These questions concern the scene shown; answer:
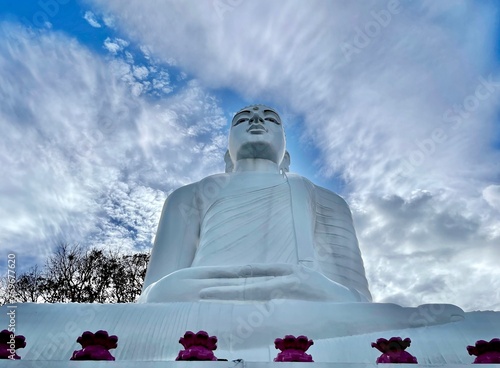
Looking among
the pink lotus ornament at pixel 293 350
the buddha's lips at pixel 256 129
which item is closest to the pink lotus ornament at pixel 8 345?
the pink lotus ornament at pixel 293 350

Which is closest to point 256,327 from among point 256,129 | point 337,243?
point 337,243

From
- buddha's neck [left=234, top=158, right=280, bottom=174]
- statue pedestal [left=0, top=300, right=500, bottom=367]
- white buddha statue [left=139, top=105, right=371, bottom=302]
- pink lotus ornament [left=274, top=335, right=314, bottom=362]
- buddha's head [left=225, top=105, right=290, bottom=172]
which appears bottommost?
pink lotus ornament [left=274, top=335, right=314, bottom=362]

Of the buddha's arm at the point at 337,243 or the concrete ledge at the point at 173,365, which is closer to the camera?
the concrete ledge at the point at 173,365

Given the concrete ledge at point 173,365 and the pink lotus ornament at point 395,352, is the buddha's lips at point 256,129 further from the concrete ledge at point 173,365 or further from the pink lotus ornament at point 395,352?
the concrete ledge at point 173,365

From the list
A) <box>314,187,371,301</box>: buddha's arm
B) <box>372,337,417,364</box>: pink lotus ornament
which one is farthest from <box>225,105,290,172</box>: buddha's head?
<box>372,337,417,364</box>: pink lotus ornament

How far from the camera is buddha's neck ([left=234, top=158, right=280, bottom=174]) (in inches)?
231

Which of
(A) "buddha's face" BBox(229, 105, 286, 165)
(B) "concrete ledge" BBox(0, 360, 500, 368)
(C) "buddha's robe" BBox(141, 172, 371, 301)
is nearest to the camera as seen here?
(B) "concrete ledge" BBox(0, 360, 500, 368)

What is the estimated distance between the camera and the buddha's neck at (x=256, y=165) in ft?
19.3

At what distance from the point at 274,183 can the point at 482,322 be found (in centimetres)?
278

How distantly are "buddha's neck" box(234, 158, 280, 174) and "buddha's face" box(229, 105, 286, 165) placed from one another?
46mm

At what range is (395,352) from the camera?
1.95m

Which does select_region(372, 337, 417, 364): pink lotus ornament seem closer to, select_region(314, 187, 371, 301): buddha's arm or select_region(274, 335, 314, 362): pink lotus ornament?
select_region(274, 335, 314, 362): pink lotus ornament

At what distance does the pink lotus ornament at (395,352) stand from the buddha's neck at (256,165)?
396 cm

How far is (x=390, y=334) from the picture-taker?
3.06 m
